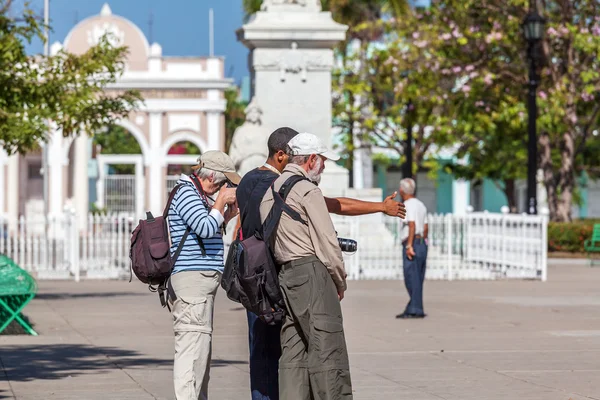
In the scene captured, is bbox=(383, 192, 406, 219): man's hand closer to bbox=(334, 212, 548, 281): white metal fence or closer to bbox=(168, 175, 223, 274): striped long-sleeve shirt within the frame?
bbox=(168, 175, 223, 274): striped long-sleeve shirt

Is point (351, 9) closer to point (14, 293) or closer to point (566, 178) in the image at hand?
point (566, 178)

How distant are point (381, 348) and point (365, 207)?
218 inches

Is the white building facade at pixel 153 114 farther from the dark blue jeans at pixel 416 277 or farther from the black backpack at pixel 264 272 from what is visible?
the black backpack at pixel 264 272

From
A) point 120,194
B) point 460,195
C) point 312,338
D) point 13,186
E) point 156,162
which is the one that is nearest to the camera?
point 312,338

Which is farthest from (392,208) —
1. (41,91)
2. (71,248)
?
(71,248)

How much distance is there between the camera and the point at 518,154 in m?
52.1

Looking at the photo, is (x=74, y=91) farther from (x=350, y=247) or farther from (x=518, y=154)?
(x=518, y=154)

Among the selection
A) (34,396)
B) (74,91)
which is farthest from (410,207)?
(34,396)

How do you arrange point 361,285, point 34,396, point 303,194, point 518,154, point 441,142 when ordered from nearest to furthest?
point 303,194 → point 34,396 → point 361,285 → point 441,142 → point 518,154

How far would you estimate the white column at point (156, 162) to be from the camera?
6688cm

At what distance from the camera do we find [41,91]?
19750 millimetres

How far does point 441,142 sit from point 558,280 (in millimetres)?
17173

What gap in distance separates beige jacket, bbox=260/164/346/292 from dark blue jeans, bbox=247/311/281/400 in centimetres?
68

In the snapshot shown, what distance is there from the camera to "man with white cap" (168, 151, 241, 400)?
28.9ft
